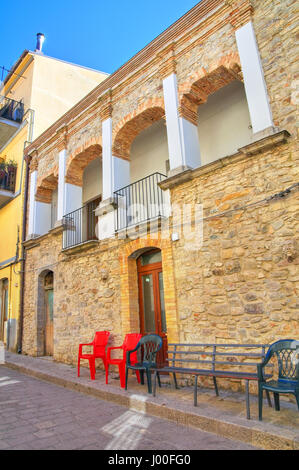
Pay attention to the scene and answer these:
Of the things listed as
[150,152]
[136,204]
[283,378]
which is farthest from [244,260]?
[150,152]

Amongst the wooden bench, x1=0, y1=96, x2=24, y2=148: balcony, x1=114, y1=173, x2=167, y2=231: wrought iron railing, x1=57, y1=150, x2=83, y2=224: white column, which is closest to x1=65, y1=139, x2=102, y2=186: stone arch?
x1=57, y1=150, x2=83, y2=224: white column

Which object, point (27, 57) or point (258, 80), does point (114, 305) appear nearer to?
point (258, 80)

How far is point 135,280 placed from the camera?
6578mm

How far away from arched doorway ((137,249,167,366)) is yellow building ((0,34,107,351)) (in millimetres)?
5513

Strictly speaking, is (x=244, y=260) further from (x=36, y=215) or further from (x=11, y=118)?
(x=11, y=118)

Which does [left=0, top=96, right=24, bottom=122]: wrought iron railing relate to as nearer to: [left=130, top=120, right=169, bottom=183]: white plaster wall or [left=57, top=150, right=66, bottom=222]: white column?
[left=57, top=150, right=66, bottom=222]: white column

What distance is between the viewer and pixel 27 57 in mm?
12648

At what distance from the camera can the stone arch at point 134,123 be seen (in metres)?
Result: 6.77

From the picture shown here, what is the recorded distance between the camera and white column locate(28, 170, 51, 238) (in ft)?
32.8

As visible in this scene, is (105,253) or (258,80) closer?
(258,80)

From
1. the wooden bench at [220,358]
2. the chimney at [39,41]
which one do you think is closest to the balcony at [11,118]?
the chimney at [39,41]
